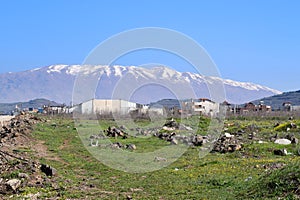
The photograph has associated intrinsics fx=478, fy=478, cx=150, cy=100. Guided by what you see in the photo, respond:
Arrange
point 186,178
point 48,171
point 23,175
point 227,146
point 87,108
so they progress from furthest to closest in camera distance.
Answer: point 87,108 → point 227,146 → point 48,171 → point 186,178 → point 23,175

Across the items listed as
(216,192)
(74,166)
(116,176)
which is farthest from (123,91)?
(216,192)

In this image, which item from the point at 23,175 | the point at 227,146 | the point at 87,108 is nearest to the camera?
the point at 23,175

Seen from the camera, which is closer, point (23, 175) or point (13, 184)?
point (13, 184)

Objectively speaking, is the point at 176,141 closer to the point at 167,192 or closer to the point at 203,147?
the point at 203,147

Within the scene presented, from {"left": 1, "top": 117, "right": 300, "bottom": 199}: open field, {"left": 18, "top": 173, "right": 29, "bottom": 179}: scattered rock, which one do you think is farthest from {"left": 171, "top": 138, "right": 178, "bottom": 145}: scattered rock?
{"left": 18, "top": 173, "right": 29, "bottom": 179}: scattered rock

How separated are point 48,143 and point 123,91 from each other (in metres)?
6.40

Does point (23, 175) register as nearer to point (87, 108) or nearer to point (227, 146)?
point (227, 146)

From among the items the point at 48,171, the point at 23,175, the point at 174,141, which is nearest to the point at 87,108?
the point at 174,141

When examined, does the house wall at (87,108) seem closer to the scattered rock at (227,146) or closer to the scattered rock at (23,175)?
the scattered rock at (227,146)

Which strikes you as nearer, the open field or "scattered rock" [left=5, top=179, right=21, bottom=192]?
the open field

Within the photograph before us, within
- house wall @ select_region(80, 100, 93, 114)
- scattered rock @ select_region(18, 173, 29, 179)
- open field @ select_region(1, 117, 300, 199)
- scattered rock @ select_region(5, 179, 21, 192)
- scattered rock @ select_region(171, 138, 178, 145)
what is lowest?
open field @ select_region(1, 117, 300, 199)

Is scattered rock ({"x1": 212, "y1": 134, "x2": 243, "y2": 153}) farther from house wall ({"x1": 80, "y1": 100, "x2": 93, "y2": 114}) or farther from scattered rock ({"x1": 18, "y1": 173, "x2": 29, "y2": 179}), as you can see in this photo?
house wall ({"x1": 80, "y1": 100, "x2": 93, "y2": 114})

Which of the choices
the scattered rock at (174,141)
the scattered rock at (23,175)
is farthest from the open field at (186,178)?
the scattered rock at (174,141)

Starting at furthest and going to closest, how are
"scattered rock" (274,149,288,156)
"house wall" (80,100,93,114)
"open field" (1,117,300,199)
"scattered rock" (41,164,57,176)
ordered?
1. "house wall" (80,100,93,114)
2. "scattered rock" (274,149,288,156)
3. "scattered rock" (41,164,57,176)
4. "open field" (1,117,300,199)
